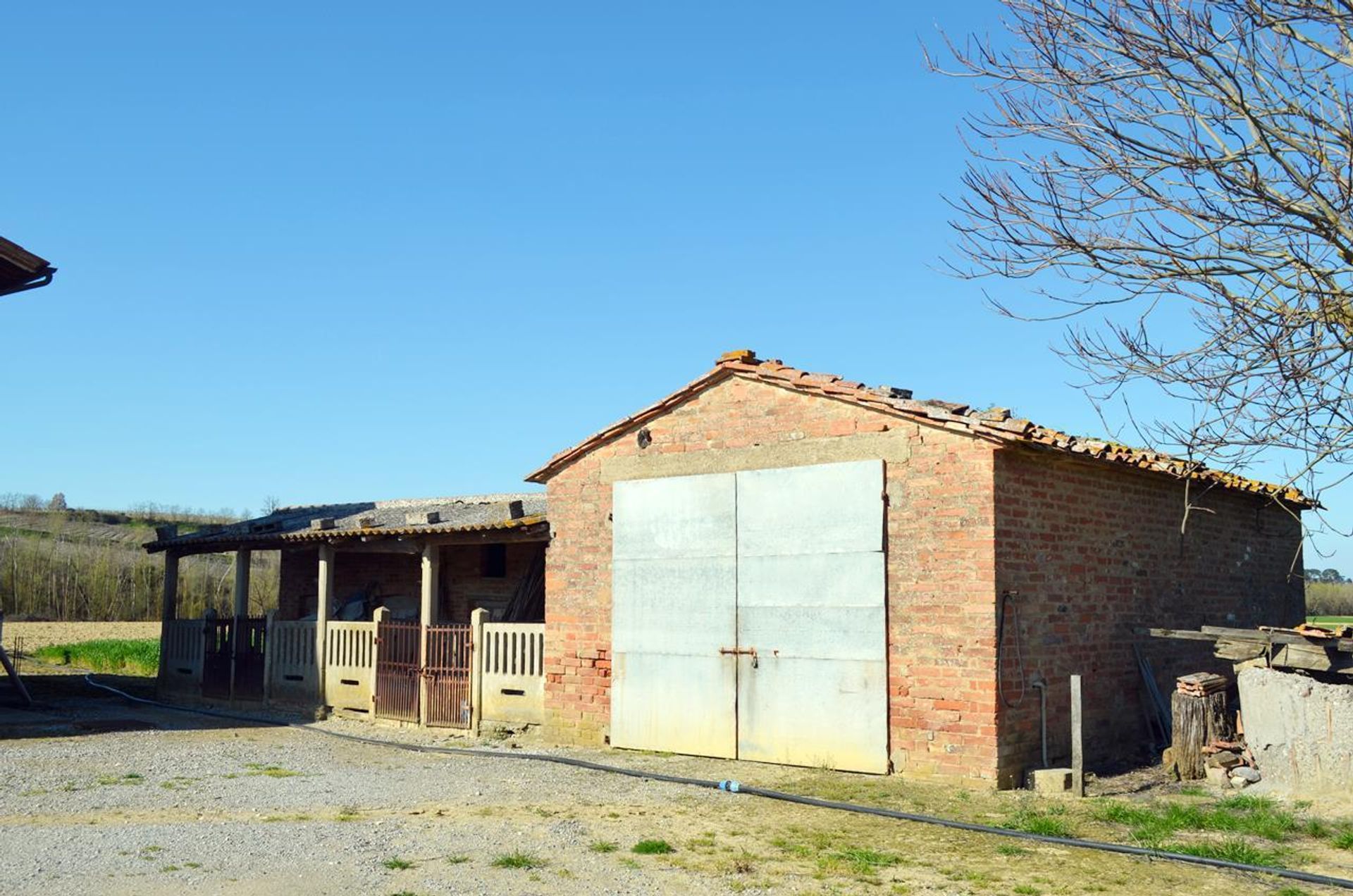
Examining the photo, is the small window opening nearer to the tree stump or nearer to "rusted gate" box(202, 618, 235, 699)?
"rusted gate" box(202, 618, 235, 699)

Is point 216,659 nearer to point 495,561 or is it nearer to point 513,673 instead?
point 495,561

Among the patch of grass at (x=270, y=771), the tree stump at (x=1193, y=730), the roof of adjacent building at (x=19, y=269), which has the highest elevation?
the roof of adjacent building at (x=19, y=269)

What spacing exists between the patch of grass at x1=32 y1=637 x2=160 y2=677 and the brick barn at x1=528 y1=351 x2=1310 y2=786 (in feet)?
52.0

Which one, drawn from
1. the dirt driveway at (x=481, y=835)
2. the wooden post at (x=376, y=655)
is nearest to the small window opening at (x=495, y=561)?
the wooden post at (x=376, y=655)

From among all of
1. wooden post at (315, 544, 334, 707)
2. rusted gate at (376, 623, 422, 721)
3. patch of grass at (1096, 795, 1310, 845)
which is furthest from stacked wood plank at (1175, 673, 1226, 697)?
wooden post at (315, 544, 334, 707)

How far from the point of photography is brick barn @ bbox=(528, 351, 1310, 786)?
10.9 meters

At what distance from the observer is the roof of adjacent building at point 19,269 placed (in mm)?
15805

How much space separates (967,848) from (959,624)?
2.96 metres

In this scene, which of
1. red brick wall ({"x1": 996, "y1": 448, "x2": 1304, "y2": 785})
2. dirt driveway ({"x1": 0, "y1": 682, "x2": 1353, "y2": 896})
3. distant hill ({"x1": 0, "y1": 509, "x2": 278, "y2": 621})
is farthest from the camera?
distant hill ({"x1": 0, "y1": 509, "x2": 278, "y2": 621})

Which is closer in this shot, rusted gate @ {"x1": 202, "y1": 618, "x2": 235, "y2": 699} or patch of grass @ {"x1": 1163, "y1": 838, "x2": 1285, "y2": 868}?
patch of grass @ {"x1": 1163, "y1": 838, "x2": 1285, "y2": 868}

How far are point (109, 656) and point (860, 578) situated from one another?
2158cm

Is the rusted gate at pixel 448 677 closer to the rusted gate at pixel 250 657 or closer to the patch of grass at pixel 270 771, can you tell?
the patch of grass at pixel 270 771

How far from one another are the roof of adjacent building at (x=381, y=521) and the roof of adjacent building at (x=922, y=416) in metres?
2.77

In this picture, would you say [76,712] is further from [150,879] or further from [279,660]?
[150,879]
